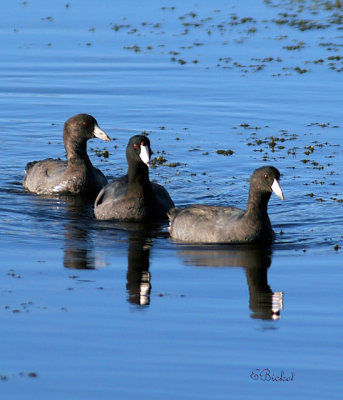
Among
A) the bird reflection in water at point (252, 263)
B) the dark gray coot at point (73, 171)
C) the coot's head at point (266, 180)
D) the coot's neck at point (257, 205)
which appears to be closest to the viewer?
the bird reflection in water at point (252, 263)

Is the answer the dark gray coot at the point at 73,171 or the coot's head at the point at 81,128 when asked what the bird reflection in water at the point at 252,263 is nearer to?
the dark gray coot at the point at 73,171

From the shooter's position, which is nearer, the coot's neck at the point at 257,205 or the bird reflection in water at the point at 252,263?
the bird reflection in water at the point at 252,263

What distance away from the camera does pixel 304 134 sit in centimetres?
1684

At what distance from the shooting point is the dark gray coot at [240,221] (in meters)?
11.5

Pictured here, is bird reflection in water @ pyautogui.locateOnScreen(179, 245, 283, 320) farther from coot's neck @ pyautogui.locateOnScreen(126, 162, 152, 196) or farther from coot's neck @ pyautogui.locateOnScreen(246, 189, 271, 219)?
coot's neck @ pyautogui.locateOnScreen(126, 162, 152, 196)

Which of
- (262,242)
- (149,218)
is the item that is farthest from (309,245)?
(149,218)

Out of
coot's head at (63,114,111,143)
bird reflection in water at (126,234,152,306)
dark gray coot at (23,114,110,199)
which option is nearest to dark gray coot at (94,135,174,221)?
bird reflection in water at (126,234,152,306)

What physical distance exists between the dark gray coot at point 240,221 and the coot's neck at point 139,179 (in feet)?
4.10

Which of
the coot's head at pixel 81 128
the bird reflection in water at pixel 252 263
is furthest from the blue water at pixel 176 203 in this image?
the coot's head at pixel 81 128

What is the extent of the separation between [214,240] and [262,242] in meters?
0.58

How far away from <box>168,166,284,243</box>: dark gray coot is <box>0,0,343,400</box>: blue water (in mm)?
274

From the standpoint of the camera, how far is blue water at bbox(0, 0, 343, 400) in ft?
26.1

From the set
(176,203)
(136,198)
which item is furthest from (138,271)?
(176,203)

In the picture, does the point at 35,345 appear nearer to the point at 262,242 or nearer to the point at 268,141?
the point at 262,242
